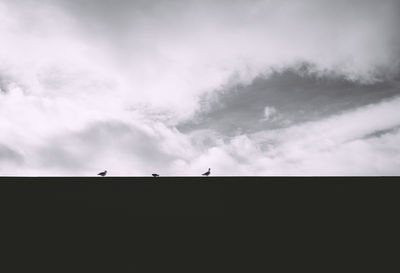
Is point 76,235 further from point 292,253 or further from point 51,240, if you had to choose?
point 292,253

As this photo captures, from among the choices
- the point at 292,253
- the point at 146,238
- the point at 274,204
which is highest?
the point at 274,204

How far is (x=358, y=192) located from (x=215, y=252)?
11.2 ft

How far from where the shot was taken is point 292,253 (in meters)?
→ 5.10

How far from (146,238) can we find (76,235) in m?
1.42

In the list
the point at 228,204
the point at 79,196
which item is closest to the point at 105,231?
the point at 79,196

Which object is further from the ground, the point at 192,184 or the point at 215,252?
the point at 192,184

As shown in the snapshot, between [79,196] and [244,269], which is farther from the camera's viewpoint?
[79,196]

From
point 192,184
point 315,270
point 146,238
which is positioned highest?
point 192,184

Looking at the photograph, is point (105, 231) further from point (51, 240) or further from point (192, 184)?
point (192, 184)

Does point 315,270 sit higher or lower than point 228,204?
lower

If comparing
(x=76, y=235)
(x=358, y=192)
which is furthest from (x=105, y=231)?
(x=358, y=192)

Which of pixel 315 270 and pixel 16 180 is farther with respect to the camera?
pixel 16 180

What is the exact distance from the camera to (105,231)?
5164 mm

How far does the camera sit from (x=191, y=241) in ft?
16.9
